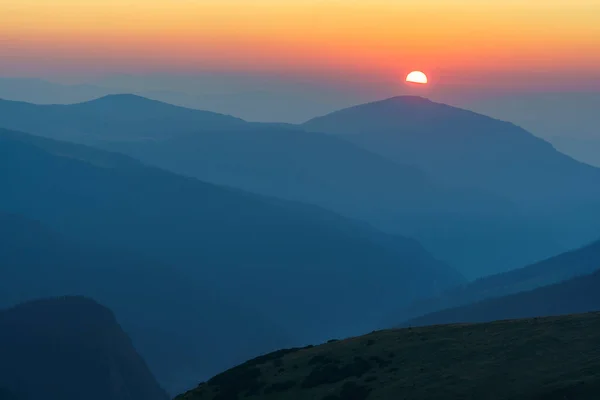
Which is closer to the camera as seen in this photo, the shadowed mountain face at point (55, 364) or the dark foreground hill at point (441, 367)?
the dark foreground hill at point (441, 367)

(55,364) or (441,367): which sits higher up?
(55,364)

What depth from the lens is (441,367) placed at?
196 ft

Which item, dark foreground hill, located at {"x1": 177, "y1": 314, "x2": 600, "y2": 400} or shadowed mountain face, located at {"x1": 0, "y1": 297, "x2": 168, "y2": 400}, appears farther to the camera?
shadowed mountain face, located at {"x1": 0, "y1": 297, "x2": 168, "y2": 400}

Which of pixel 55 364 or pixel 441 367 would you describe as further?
pixel 55 364

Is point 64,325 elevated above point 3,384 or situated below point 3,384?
above

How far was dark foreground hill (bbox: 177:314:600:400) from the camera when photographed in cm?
5156

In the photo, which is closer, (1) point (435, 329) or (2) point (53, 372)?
(1) point (435, 329)

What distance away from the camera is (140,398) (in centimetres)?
19988

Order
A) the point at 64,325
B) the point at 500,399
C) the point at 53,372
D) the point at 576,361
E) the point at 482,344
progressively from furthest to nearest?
the point at 64,325, the point at 53,372, the point at 482,344, the point at 576,361, the point at 500,399

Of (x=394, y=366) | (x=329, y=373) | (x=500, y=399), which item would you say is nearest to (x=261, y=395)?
(x=329, y=373)

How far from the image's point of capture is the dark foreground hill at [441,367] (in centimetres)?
5156

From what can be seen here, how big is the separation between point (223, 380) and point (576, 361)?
3294cm

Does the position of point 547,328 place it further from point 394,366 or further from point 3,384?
point 3,384

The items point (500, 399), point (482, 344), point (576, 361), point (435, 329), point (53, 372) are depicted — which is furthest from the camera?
point (53, 372)
